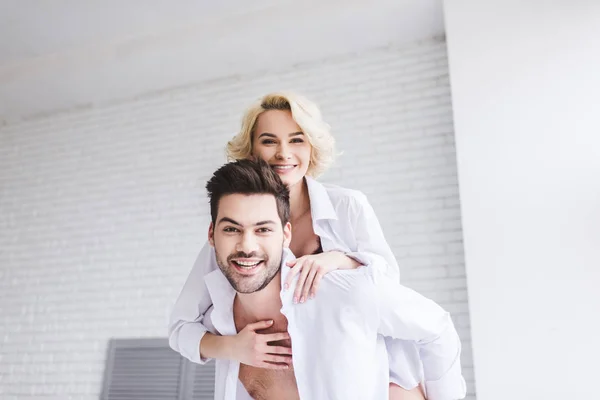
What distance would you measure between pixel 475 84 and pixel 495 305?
4.59 feet

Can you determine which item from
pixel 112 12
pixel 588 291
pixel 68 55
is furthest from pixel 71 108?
pixel 588 291

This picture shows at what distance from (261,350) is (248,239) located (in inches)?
11.3

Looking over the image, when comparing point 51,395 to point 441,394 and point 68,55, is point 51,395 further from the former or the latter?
point 441,394

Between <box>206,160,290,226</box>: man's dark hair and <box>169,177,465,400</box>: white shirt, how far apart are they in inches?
10.5

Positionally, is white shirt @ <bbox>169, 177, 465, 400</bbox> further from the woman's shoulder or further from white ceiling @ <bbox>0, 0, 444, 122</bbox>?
white ceiling @ <bbox>0, 0, 444, 122</bbox>

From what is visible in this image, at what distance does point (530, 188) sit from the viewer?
3.31 m

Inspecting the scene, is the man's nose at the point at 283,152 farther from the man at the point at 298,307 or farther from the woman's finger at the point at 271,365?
the woman's finger at the point at 271,365

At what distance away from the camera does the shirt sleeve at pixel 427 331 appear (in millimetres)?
1501

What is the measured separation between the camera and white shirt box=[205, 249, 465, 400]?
139cm

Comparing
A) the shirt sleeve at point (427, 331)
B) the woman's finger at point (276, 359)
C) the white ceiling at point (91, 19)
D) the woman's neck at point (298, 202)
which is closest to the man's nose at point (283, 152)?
the woman's neck at point (298, 202)

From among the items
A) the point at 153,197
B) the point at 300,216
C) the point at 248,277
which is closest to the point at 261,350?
the point at 248,277

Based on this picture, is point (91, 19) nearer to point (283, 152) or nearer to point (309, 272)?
point (283, 152)

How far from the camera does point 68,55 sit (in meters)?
5.25

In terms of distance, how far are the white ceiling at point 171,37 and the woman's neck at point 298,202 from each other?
2.74 metres
